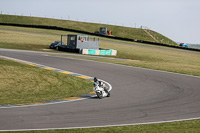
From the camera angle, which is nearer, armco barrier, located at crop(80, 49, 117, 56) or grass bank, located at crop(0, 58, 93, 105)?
grass bank, located at crop(0, 58, 93, 105)

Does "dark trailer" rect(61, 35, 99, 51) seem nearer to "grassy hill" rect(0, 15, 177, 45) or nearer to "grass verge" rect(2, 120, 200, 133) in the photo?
"grass verge" rect(2, 120, 200, 133)

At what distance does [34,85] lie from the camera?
64.2 ft

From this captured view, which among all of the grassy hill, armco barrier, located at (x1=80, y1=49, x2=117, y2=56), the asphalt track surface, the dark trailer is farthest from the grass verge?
the grassy hill

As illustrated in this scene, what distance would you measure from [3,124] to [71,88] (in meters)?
9.21

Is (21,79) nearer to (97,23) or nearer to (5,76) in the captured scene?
(5,76)

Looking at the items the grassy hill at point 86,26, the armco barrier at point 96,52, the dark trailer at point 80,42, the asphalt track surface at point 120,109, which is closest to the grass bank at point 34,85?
the asphalt track surface at point 120,109

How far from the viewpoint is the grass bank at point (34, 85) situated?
17.0 m

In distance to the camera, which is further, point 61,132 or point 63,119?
point 63,119

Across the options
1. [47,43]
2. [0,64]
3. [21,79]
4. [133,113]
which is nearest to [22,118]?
[133,113]

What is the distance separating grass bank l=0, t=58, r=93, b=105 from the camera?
1696cm

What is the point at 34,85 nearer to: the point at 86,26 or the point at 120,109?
the point at 120,109

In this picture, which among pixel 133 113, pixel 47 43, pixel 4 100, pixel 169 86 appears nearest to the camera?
pixel 133 113

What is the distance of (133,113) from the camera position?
13.9 m

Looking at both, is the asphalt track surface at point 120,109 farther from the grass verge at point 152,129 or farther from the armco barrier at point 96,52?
the armco barrier at point 96,52
